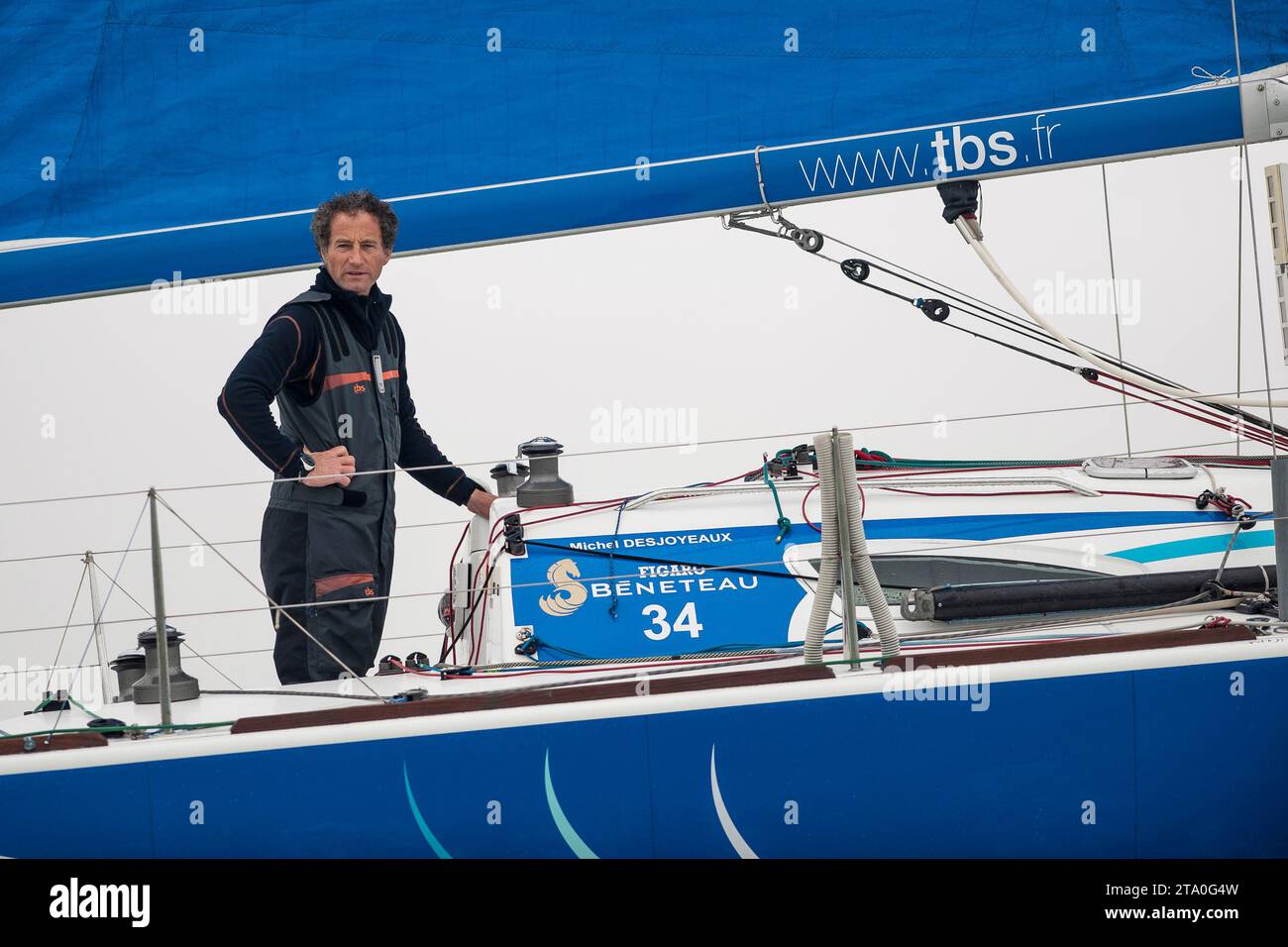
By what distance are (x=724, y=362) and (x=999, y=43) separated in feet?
8.14

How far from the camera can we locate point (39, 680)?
4.65m

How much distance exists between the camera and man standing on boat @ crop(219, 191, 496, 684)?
8.09ft

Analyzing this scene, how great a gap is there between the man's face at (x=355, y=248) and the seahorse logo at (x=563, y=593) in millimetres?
621

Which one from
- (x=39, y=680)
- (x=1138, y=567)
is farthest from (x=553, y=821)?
(x=39, y=680)

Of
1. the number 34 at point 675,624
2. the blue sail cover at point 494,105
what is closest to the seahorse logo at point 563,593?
the number 34 at point 675,624

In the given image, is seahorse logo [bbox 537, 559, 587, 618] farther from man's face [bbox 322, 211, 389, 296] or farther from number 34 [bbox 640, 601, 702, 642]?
man's face [bbox 322, 211, 389, 296]

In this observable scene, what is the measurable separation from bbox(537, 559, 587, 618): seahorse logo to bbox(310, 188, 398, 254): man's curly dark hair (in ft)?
2.14

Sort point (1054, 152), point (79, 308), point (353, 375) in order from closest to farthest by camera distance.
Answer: point (1054, 152) < point (353, 375) < point (79, 308)

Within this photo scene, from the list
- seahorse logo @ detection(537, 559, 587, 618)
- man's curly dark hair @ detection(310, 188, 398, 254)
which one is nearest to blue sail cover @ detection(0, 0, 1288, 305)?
man's curly dark hair @ detection(310, 188, 398, 254)

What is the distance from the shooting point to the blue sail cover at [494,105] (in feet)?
7.99

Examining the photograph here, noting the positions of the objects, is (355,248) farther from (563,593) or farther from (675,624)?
(675,624)

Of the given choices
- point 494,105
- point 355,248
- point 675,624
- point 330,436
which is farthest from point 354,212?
point 675,624

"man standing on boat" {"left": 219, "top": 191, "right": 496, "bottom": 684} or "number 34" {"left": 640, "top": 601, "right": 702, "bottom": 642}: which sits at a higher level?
"man standing on boat" {"left": 219, "top": 191, "right": 496, "bottom": 684}

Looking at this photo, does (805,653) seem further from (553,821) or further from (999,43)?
(999,43)
